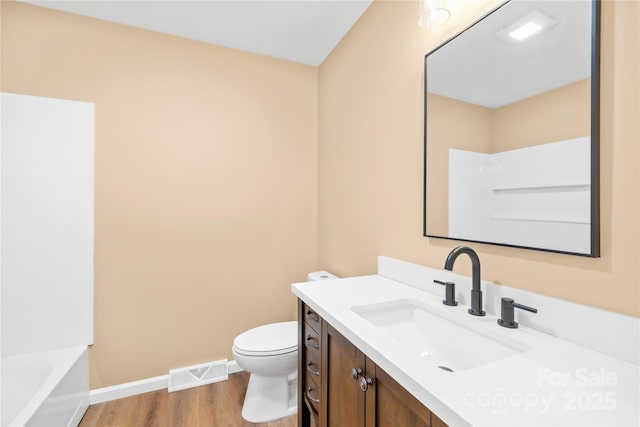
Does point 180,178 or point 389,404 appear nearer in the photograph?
point 389,404

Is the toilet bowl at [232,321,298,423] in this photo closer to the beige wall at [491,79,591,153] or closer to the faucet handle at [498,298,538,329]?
the faucet handle at [498,298,538,329]

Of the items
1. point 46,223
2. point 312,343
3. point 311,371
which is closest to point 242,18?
point 46,223

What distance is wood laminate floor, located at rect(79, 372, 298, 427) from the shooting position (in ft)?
5.59

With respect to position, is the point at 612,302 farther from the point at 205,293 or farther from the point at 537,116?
the point at 205,293

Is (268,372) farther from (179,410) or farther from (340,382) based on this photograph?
(340,382)

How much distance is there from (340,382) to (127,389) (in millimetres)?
1722

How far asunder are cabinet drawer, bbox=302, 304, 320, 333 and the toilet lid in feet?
1.67

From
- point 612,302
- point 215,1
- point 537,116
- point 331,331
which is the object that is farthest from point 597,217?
point 215,1

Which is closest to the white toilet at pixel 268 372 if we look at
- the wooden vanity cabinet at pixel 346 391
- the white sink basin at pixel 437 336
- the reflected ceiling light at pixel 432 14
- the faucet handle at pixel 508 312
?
the wooden vanity cabinet at pixel 346 391

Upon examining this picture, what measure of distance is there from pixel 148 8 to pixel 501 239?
91.1 inches

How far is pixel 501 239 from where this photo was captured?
103 cm

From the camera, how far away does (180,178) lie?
6.88ft

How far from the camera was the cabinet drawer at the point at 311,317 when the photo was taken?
1203 millimetres

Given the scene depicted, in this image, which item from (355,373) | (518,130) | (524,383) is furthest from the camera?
(518,130)
